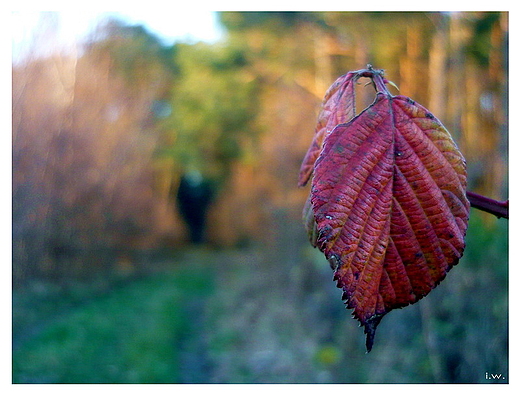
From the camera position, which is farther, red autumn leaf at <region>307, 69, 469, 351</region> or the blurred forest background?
the blurred forest background

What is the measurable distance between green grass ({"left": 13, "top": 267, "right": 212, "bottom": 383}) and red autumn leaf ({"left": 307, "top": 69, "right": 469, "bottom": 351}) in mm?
6726

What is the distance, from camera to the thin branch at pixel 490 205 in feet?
2.10

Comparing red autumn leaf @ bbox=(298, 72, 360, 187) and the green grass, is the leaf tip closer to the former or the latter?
red autumn leaf @ bbox=(298, 72, 360, 187)

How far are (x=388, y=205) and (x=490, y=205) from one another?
0.52 ft

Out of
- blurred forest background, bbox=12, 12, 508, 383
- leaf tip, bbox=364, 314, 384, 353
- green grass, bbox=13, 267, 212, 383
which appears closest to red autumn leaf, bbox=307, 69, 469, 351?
leaf tip, bbox=364, 314, 384, 353

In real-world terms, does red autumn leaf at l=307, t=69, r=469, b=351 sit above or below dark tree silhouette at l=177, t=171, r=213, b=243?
above

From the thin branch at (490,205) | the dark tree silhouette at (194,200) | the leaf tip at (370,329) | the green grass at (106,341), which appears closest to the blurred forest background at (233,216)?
the green grass at (106,341)

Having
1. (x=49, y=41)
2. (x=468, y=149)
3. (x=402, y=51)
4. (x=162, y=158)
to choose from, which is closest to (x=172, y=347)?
(x=468, y=149)

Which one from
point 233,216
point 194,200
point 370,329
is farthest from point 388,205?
point 194,200

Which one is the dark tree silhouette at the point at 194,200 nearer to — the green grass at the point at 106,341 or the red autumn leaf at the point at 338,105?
the green grass at the point at 106,341

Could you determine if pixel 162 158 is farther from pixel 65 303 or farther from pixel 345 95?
pixel 345 95

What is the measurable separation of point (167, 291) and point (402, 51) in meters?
8.05

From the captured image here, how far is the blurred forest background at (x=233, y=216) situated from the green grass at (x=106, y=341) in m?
0.04

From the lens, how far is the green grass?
6828mm
